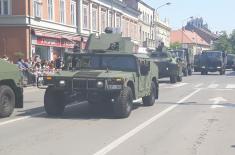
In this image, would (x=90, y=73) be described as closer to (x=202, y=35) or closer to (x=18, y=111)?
(x=18, y=111)

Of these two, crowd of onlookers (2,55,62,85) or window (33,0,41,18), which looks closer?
crowd of onlookers (2,55,62,85)

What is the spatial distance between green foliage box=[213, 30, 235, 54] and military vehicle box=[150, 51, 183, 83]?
111576 mm

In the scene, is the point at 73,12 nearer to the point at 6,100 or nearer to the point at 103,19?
the point at 103,19

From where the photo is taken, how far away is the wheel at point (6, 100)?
14.0 m

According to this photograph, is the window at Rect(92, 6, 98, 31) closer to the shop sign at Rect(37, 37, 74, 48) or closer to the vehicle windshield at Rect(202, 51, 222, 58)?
the shop sign at Rect(37, 37, 74, 48)

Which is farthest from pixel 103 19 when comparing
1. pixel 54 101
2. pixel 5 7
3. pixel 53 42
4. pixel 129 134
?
pixel 129 134

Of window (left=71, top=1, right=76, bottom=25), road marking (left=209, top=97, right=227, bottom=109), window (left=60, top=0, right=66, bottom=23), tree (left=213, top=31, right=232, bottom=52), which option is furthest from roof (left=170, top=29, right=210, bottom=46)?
road marking (left=209, top=97, right=227, bottom=109)

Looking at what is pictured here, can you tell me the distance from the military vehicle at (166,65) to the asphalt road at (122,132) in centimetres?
1586

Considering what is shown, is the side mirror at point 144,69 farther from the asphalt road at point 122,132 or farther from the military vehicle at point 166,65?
the military vehicle at point 166,65

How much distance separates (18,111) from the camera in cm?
1583

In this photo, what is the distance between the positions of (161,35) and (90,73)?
9523 cm

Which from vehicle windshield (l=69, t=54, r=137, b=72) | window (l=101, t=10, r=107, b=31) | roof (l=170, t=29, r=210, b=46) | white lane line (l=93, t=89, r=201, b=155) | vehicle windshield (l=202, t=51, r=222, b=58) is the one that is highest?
roof (l=170, t=29, r=210, b=46)

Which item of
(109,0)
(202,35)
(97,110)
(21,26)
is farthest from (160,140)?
(202,35)

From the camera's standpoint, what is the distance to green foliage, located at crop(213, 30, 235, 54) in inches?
5787
